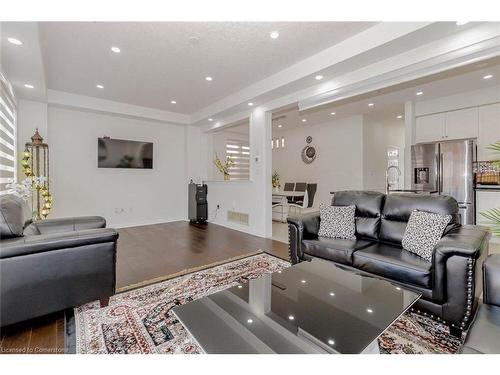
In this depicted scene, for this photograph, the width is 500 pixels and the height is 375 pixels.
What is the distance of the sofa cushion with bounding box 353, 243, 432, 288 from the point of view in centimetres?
188

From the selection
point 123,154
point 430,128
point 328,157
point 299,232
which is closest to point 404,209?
point 299,232

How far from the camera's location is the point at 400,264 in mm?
2000

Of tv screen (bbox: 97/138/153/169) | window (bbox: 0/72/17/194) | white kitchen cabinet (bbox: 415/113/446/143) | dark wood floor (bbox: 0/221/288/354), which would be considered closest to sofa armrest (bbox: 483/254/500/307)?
dark wood floor (bbox: 0/221/288/354)

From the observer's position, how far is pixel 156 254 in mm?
3533

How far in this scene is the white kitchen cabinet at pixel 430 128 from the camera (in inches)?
190

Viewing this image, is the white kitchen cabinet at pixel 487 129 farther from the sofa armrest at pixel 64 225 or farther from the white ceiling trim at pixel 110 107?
the sofa armrest at pixel 64 225

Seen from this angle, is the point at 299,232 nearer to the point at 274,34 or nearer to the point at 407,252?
the point at 407,252

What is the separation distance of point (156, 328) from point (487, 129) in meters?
5.82

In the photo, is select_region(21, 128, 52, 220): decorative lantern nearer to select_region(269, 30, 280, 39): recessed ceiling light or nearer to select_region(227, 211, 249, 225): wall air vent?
select_region(227, 211, 249, 225): wall air vent

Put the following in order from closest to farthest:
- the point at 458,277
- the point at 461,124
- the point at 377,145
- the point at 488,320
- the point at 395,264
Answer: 1. the point at 488,320
2. the point at 458,277
3. the point at 395,264
4. the point at 461,124
5. the point at 377,145

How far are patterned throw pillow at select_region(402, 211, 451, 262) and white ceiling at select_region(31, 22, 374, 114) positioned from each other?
2.05 meters
